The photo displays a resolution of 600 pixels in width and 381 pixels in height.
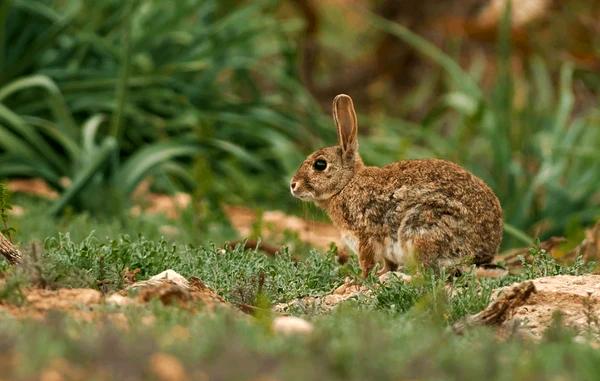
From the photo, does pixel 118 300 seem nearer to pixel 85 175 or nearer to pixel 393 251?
pixel 393 251

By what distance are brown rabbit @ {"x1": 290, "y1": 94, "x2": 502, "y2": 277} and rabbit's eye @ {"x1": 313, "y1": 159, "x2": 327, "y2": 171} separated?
18 cm

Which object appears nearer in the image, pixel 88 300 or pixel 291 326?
pixel 291 326

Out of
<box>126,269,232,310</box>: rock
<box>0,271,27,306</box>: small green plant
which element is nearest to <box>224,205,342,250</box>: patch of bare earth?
<box>126,269,232,310</box>: rock

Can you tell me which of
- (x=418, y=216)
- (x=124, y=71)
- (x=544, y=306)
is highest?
(x=124, y=71)

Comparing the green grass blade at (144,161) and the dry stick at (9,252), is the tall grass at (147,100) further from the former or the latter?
the dry stick at (9,252)

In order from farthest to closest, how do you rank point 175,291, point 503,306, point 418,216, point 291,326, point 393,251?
point 393,251 → point 418,216 → point 503,306 → point 175,291 → point 291,326

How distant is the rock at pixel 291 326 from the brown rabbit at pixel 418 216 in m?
1.63

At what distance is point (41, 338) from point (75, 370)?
0.93ft

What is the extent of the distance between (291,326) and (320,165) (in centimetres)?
255

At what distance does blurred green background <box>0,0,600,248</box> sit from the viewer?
8969 mm

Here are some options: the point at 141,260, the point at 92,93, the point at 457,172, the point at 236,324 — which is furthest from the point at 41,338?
the point at 92,93

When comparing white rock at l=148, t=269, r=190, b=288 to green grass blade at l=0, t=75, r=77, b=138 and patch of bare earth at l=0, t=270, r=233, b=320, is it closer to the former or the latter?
patch of bare earth at l=0, t=270, r=233, b=320

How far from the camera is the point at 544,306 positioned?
497 cm

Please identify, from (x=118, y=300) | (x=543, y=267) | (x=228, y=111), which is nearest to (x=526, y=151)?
(x=228, y=111)
